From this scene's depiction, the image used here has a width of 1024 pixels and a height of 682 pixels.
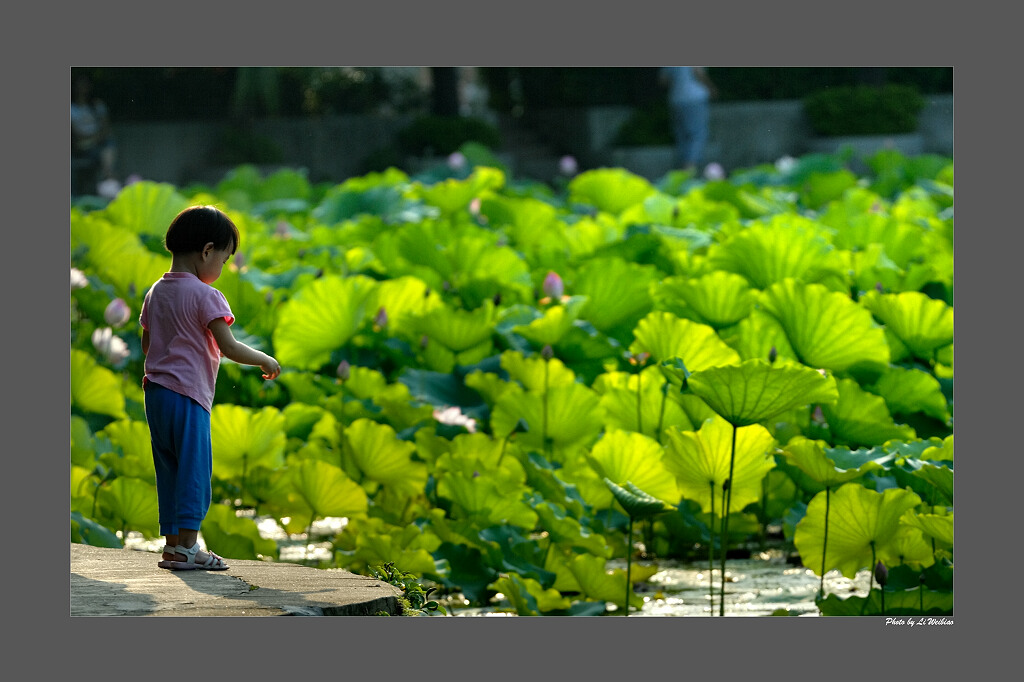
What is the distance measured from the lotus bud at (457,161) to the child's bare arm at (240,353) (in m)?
2.77

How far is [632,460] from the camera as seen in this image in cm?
216

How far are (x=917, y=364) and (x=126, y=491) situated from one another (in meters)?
1.81

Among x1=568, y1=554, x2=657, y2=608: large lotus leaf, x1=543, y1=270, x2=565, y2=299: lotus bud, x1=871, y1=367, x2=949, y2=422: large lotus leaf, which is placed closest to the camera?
x1=568, y1=554, x2=657, y2=608: large lotus leaf

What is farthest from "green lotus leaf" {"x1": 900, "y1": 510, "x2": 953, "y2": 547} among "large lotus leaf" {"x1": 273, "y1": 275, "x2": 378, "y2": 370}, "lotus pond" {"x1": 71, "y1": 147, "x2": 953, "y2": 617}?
"large lotus leaf" {"x1": 273, "y1": 275, "x2": 378, "y2": 370}

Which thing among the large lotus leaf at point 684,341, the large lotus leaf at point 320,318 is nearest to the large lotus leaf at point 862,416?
the large lotus leaf at point 684,341

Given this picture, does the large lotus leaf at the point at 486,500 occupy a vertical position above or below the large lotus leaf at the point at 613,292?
below

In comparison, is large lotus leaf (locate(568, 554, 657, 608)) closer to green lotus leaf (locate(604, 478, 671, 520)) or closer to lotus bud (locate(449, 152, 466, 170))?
green lotus leaf (locate(604, 478, 671, 520))

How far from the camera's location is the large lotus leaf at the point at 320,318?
2732mm

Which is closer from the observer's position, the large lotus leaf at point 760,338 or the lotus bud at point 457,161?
the large lotus leaf at point 760,338

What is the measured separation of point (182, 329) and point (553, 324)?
982mm

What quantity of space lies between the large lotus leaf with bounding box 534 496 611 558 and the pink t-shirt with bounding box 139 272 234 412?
66cm

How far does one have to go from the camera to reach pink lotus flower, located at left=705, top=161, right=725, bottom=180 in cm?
457

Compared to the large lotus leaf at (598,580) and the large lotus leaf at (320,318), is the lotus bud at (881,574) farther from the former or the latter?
the large lotus leaf at (320,318)

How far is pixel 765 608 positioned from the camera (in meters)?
2.13
